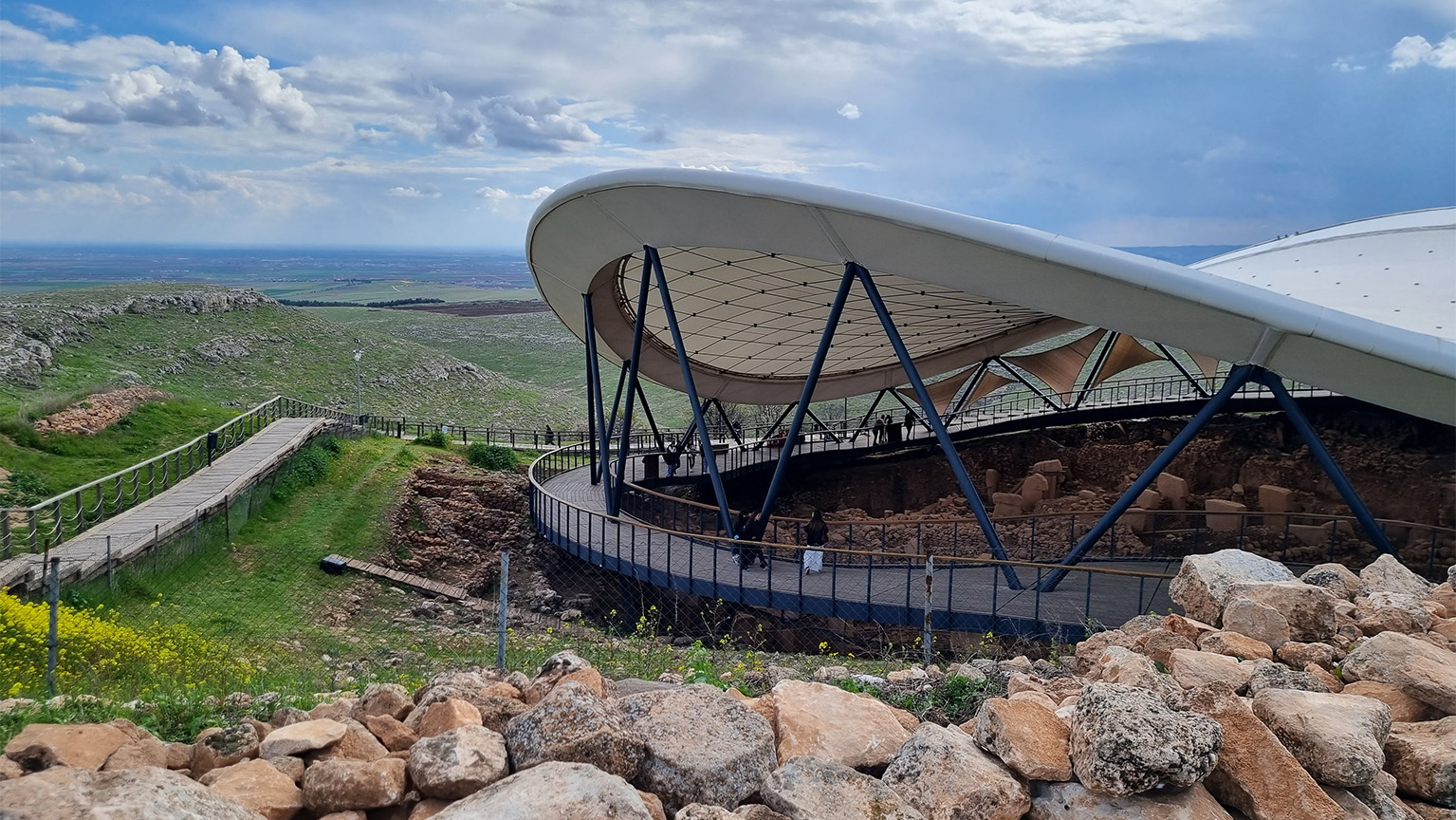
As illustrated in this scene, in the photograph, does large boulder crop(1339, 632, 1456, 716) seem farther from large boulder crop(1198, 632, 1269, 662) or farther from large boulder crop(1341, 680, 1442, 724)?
large boulder crop(1198, 632, 1269, 662)

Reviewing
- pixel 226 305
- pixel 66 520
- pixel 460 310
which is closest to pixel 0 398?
pixel 66 520

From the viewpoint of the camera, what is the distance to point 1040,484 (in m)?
24.9

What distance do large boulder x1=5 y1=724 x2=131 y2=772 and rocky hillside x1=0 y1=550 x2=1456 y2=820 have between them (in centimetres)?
1

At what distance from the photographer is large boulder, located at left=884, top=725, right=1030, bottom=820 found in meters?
3.74

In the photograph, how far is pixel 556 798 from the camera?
3.30 m

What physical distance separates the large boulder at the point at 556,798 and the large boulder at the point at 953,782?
51.6 inches

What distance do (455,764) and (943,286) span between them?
443 inches

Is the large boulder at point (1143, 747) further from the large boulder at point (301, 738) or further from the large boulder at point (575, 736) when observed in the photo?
the large boulder at point (301, 738)

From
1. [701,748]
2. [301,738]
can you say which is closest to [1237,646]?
[701,748]

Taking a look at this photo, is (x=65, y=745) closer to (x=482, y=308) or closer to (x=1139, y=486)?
(x=1139, y=486)

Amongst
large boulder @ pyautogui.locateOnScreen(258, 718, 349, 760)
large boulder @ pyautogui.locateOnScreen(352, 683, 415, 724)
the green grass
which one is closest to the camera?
large boulder @ pyautogui.locateOnScreen(258, 718, 349, 760)

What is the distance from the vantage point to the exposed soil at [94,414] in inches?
804

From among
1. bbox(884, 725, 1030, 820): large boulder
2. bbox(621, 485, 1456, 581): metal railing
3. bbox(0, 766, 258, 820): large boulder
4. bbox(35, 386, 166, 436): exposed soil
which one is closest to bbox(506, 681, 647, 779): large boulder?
bbox(0, 766, 258, 820): large boulder

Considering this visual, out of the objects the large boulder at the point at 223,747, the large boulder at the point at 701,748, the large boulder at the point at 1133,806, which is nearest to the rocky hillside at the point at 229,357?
the large boulder at the point at 223,747
